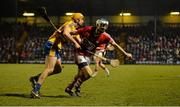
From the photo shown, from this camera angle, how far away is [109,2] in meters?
46.2

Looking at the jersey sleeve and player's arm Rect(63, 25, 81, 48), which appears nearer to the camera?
player's arm Rect(63, 25, 81, 48)

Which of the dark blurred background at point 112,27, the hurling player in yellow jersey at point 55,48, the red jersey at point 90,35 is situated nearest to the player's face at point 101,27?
the red jersey at point 90,35

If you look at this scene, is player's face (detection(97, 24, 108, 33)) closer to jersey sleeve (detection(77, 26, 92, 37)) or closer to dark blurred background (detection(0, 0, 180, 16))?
jersey sleeve (detection(77, 26, 92, 37))

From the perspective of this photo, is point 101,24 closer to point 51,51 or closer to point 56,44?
point 56,44

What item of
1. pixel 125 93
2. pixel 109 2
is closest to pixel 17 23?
pixel 109 2

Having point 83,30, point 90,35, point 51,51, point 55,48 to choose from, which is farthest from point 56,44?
point 90,35

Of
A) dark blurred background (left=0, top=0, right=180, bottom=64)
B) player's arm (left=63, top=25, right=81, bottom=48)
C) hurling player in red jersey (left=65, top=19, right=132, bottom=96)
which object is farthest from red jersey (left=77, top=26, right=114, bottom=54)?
dark blurred background (left=0, top=0, right=180, bottom=64)

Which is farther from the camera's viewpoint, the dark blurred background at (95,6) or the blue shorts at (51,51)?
the dark blurred background at (95,6)

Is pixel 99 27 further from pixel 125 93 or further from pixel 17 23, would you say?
pixel 17 23

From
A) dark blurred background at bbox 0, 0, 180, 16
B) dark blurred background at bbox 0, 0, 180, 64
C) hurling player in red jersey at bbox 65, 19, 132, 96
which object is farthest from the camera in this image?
dark blurred background at bbox 0, 0, 180, 16

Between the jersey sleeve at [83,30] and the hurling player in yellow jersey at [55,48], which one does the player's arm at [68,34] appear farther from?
the jersey sleeve at [83,30]

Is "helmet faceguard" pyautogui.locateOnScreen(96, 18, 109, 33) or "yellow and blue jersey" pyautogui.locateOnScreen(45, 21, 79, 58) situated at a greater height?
"helmet faceguard" pyautogui.locateOnScreen(96, 18, 109, 33)

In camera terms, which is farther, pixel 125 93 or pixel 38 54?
pixel 38 54

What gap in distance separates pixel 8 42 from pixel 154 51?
11327 mm
